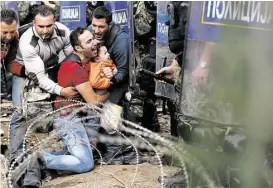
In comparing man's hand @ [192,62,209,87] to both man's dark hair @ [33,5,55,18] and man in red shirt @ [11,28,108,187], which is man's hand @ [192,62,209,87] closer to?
man in red shirt @ [11,28,108,187]

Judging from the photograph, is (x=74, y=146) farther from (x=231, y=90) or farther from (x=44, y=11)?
(x=231, y=90)

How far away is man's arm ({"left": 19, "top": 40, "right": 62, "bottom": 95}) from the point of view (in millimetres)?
4699

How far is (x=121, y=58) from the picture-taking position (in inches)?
186

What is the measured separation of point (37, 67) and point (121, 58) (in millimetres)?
682

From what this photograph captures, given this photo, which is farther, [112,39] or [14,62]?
[14,62]

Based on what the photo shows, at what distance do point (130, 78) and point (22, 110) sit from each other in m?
0.92

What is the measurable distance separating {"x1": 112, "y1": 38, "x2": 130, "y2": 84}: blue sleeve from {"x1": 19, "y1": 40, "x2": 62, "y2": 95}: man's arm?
1.61 feet

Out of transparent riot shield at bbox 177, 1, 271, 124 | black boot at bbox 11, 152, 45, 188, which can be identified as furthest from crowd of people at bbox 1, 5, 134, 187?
transparent riot shield at bbox 177, 1, 271, 124

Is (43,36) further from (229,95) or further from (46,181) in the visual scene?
(229,95)

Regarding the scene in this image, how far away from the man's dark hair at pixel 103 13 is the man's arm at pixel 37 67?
0.58 meters

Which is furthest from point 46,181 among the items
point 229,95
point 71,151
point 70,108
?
point 229,95

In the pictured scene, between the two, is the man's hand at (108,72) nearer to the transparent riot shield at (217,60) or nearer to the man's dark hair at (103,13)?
the man's dark hair at (103,13)

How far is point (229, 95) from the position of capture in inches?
126

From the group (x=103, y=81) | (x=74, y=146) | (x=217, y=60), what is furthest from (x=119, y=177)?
(x=217, y=60)
